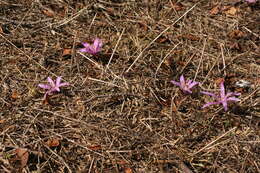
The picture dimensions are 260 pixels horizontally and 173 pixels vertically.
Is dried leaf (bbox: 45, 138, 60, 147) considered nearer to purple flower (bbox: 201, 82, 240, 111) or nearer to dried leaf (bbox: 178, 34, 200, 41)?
purple flower (bbox: 201, 82, 240, 111)

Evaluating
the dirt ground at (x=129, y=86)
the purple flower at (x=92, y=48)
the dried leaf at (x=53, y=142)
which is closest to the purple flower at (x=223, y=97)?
the dirt ground at (x=129, y=86)

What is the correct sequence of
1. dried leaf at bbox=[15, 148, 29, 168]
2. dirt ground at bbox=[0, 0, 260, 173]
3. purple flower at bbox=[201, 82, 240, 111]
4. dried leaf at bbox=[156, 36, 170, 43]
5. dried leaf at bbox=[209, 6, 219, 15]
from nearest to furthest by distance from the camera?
1. dried leaf at bbox=[15, 148, 29, 168]
2. dirt ground at bbox=[0, 0, 260, 173]
3. purple flower at bbox=[201, 82, 240, 111]
4. dried leaf at bbox=[156, 36, 170, 43]
5. dried leaf at bbox=[209, 6, 219, 15]

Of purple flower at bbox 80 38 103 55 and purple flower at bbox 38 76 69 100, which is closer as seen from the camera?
purple flower at bbox 38 76 69 100

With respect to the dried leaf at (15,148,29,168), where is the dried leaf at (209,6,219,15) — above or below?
above

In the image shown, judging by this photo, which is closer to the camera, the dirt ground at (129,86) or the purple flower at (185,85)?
the dirt ground at (129,86)

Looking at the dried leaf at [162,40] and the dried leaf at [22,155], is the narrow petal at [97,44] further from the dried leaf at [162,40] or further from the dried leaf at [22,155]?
the dried leaf at [22,155]

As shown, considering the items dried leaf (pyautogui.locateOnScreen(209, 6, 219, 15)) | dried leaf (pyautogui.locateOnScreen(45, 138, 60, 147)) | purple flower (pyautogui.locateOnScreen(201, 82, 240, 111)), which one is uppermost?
dried leaf (pyautogui.locateOnScreen(209, 6, 219, 15))

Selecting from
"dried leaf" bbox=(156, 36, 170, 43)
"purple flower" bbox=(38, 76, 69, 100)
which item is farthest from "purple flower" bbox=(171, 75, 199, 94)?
"purple flower" bbox=(38, 76, 69, 100)

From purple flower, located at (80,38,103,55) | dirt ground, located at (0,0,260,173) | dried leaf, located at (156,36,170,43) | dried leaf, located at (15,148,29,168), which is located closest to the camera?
dried leaf, located at (15,148,29,168)
